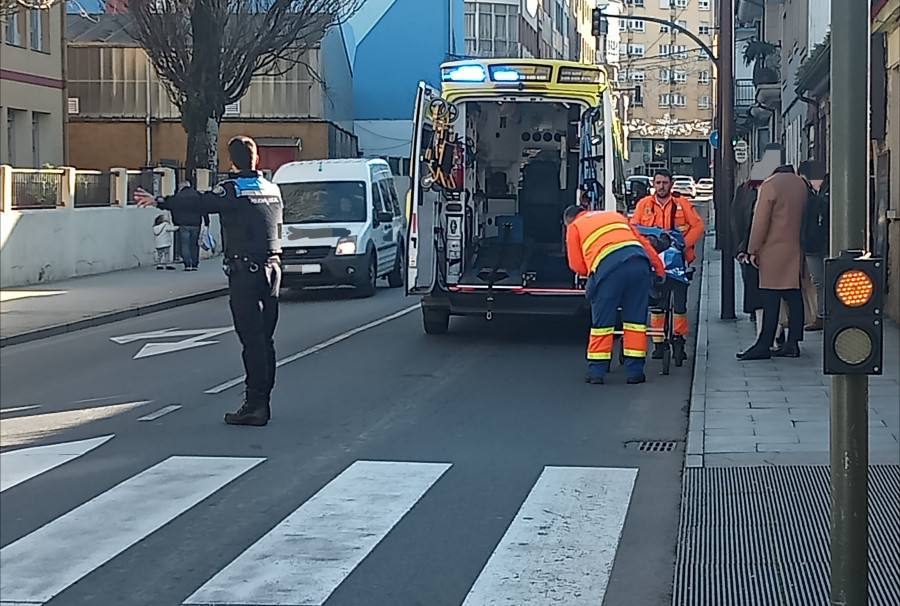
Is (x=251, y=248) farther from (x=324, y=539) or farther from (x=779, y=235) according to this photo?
(x=779, y=235)

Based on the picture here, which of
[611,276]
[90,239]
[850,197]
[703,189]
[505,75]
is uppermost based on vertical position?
[703,189]

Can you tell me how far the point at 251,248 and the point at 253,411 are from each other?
1269 mm

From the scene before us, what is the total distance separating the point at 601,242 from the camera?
36.1ft

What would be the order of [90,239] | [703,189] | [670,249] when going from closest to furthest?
1. [670,249]
2. [90,239]
3. [703,189]

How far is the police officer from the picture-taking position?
27.8ft

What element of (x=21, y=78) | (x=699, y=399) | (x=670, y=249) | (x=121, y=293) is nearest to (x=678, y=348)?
(x=670, y=249)

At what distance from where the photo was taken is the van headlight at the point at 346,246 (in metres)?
19.5

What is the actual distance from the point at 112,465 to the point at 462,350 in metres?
6.05

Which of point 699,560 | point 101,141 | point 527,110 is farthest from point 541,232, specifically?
point 101,141

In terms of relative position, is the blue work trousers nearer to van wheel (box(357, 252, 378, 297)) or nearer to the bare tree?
van wheel (box(357, 252, 378, 297))

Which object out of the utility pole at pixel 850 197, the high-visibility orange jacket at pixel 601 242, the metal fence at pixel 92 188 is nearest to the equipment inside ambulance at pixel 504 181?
the high-visibility orange jacket at pixel 601 242

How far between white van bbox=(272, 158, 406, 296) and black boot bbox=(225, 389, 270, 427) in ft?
31.8

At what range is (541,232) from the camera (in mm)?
15758

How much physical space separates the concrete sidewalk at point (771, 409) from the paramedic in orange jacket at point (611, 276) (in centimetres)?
68
